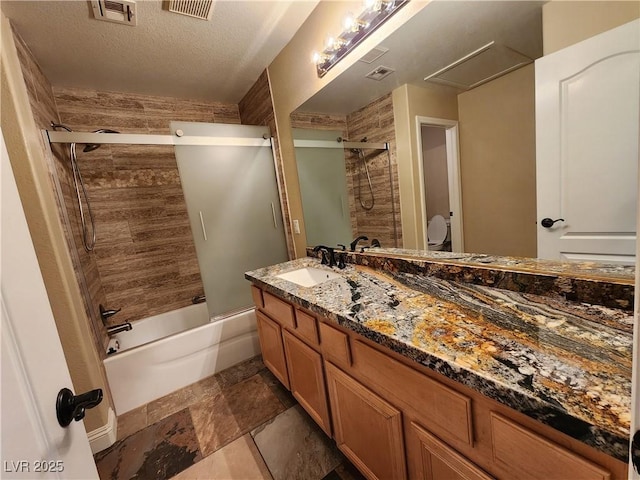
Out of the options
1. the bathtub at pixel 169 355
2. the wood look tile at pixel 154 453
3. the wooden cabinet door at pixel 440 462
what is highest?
the wooden cabinet door at pixel 440 462

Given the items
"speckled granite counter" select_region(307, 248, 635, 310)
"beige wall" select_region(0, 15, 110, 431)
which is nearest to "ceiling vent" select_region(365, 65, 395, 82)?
"speckled granite counter" select_region(307, 248, 635, 310)

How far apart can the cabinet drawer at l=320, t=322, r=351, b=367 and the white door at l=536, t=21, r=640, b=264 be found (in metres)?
0.80

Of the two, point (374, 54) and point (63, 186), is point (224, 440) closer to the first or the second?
point (63, 186)

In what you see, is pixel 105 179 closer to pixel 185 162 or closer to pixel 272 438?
pixel 185 162

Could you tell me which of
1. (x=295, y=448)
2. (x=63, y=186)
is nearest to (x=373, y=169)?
(x=295, y=448)

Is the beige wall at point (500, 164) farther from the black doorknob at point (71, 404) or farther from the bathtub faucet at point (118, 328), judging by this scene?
the bathtub faucet at point (118, 328)

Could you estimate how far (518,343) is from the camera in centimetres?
63

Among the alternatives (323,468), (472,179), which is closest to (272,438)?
(323,468)

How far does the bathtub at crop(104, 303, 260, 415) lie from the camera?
1765 millimetres

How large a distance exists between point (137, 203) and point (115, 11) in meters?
1.46

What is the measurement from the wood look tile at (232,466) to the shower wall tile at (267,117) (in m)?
1.46

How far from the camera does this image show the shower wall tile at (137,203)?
7.16 ft

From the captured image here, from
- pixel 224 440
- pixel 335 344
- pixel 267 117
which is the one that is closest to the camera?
pixel 335 344

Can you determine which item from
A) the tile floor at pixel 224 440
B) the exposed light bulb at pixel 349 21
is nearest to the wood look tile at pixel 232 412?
the tile floor at pixel 224 440
